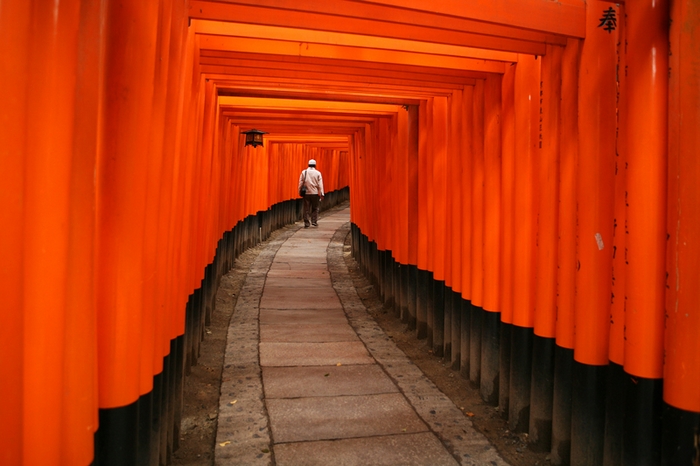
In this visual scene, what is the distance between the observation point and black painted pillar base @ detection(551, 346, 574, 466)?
322 cm

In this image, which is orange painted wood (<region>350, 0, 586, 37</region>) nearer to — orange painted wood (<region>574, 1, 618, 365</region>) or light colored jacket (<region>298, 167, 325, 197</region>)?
orange painted wood (<region>574, 1, 618, 365</region>)

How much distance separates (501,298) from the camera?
422 cm

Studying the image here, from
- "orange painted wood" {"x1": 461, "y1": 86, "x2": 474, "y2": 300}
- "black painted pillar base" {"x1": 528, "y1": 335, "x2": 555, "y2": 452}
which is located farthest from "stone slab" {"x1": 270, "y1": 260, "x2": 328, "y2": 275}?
"black painted pillar base" {"x1": 528, "y1": 335, "x2": 555, "y2": 452}

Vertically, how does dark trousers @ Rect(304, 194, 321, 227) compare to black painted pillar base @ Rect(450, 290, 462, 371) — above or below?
above

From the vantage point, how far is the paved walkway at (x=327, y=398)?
3496mm

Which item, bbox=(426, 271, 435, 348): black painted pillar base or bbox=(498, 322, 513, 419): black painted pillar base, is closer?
bbox=(498, 322, 513, 419): black painted pillar base

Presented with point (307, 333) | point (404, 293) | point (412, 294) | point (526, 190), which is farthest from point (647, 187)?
point (404, 293)

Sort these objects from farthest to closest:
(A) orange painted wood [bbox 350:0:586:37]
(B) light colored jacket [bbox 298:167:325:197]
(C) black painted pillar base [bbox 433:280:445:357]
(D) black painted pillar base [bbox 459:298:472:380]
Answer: (B) light colored jacket [bbox 298:167:325:197] → (C) black painted pillar base [bbox 433:280:445:357] → (D) black painted pillar base [bbox 459:298:472:380] → (A) orange painted wood [bbox 350:0:586:37]

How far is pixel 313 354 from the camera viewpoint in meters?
5.50

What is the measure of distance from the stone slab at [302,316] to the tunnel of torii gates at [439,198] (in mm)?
1446

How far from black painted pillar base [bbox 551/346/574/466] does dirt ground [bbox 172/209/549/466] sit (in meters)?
0.19

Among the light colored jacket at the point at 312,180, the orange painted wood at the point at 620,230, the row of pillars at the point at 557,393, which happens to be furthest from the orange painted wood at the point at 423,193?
the light colored jacket at the point at 312,180

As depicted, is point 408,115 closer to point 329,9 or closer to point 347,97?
point 347,97

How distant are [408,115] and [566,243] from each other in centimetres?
356
